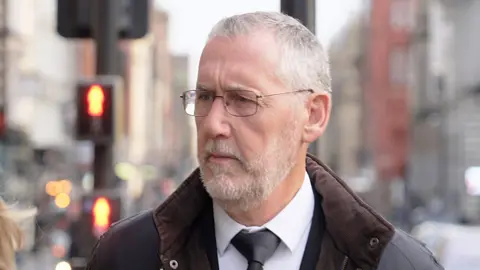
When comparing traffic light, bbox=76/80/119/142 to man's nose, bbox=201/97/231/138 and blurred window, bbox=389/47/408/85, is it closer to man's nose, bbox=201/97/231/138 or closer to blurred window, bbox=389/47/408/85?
man's nose, bbox=201/97/231/138

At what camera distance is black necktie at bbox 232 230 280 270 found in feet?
7.56

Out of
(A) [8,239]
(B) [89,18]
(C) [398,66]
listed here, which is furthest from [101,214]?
(C) [398,66]

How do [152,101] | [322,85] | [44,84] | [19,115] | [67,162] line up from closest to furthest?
1. [322,85]
2. [67,162]
3. [19,115]
4. [44,84]
5. [152,101]

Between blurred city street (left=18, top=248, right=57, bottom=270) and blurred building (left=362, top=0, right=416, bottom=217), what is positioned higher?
blurred building (left=362, top=0, right=416, bottom=217)

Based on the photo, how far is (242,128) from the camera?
2.32 m

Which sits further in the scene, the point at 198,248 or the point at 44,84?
the point at 44,84

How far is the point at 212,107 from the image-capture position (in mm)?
2322

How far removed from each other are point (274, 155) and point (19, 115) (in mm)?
39348

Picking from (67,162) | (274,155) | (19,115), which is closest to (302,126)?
(274,155)

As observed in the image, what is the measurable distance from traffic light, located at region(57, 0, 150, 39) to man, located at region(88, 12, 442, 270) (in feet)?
16.0

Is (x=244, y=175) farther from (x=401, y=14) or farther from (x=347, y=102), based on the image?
(x=347, y=102)

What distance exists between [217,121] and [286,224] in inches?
11.7

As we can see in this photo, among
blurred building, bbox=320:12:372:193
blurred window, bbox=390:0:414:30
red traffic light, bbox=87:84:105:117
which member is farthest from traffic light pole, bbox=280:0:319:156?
blurred building, bbox=320:12:372:193

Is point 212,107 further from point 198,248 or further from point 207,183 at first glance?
point 198,248
